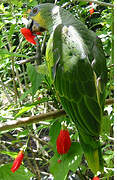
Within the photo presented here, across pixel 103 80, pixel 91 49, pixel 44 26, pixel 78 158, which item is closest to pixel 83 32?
pixel 91 49

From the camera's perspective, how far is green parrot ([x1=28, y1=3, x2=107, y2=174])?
1.99ft

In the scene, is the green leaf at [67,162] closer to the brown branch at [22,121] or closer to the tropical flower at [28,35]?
the brown branch at [22,121]

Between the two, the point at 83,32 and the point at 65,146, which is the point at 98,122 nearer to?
the point at 65,146

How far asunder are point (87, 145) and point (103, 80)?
0.21 m

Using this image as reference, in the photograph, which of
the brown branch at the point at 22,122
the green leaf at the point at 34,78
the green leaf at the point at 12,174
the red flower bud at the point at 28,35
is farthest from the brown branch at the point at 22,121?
the red flower bud at the point at 28,35

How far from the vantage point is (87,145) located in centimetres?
66

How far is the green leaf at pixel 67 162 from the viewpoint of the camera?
0.64m

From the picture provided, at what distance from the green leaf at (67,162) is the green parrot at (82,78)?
36 mm

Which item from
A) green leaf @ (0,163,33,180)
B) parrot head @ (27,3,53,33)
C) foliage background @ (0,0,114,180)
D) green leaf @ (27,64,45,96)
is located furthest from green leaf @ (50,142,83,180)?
parrot head @ (27,3,53,33)

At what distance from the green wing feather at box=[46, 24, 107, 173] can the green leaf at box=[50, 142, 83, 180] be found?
36 mm

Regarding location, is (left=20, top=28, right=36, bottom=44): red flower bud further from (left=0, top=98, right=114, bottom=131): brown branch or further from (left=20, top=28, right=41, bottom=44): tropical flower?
(left=0, top=98, right=114, bottom=131): brown branch

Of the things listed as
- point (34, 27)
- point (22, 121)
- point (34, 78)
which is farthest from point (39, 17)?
point (22, 121)

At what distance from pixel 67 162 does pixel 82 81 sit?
0.27m

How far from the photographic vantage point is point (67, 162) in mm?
Result: 668
